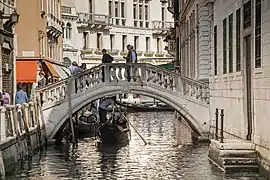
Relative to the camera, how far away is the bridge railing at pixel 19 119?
16875 millimetres

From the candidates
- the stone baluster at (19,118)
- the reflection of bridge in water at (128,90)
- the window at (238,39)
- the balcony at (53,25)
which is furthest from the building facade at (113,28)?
the window at (238,39)

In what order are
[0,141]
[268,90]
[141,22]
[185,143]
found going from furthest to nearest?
[141,22] → [185,143] → [0,141] → [268,90]

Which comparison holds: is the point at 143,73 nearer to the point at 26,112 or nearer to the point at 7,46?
the point at 7,46

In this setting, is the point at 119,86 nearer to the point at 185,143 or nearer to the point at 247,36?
the point at 185,143

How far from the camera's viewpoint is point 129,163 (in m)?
18.4

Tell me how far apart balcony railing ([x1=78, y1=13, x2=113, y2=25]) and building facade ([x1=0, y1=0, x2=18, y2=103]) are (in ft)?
101

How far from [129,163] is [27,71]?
43.4 feet

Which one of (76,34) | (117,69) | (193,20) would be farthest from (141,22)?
(117,69)

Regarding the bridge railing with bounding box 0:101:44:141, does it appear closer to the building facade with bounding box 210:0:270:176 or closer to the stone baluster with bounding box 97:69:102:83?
the stone baluster with bounding box 97:69:102:83

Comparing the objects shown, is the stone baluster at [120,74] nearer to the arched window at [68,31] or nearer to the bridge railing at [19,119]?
the bridge railing at [19,119]

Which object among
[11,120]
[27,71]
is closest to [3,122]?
[11,120]

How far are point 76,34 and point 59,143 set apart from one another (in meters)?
32.0

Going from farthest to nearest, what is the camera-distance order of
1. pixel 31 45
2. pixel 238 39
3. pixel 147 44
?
1. pixel 147 44
2. pixel 31 45
3. pixel 238 39

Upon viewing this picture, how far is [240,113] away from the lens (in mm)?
17188
